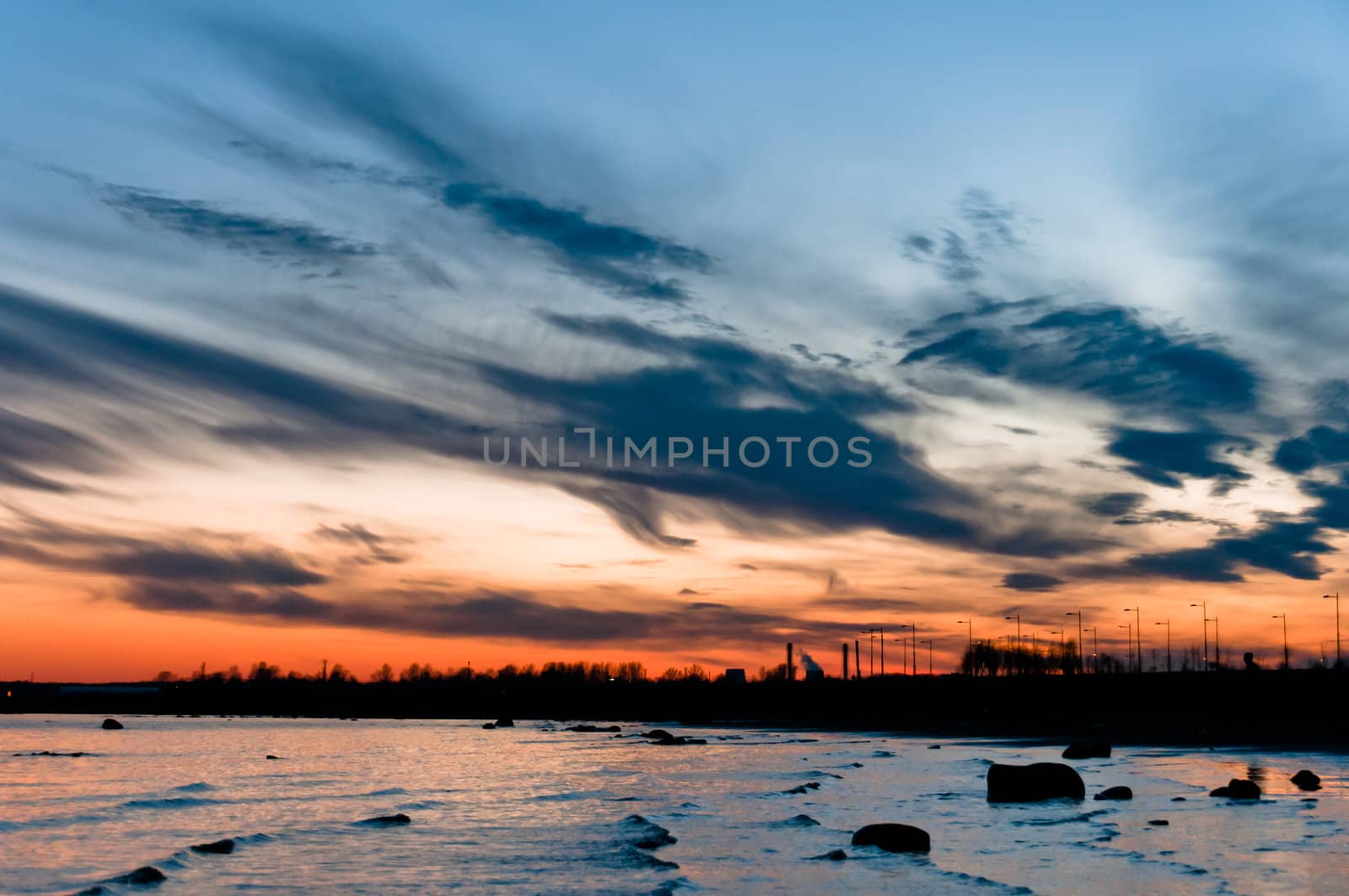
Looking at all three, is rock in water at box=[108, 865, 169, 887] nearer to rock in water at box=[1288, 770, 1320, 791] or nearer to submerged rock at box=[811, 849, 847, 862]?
submerged rock at box=[811, 849, 847, 862]

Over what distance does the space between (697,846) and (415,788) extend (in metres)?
33.9

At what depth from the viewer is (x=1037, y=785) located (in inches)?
1925

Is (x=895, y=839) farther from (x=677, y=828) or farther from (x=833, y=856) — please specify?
(x=677, y=828)

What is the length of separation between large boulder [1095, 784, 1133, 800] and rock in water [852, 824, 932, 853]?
15.1 meters

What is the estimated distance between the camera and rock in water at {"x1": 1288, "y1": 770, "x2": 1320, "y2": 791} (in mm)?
48938

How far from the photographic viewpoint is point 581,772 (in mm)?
80062

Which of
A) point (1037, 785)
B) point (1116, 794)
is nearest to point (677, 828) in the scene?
point (1037, 785)

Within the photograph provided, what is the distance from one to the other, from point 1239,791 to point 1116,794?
4.67 m

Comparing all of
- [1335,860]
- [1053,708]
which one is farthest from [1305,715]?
[1335,860]

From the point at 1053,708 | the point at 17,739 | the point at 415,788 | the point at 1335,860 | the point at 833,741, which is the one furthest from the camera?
the point at 1053,708

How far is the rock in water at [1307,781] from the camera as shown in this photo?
4894cm

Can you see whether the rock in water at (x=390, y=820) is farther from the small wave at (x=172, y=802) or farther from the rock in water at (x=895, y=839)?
the rock in water at (x=895, y=839)

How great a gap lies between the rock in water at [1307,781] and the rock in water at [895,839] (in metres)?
22.9

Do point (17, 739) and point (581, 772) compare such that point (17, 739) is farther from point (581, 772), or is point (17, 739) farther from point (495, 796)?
point (495, 796)
